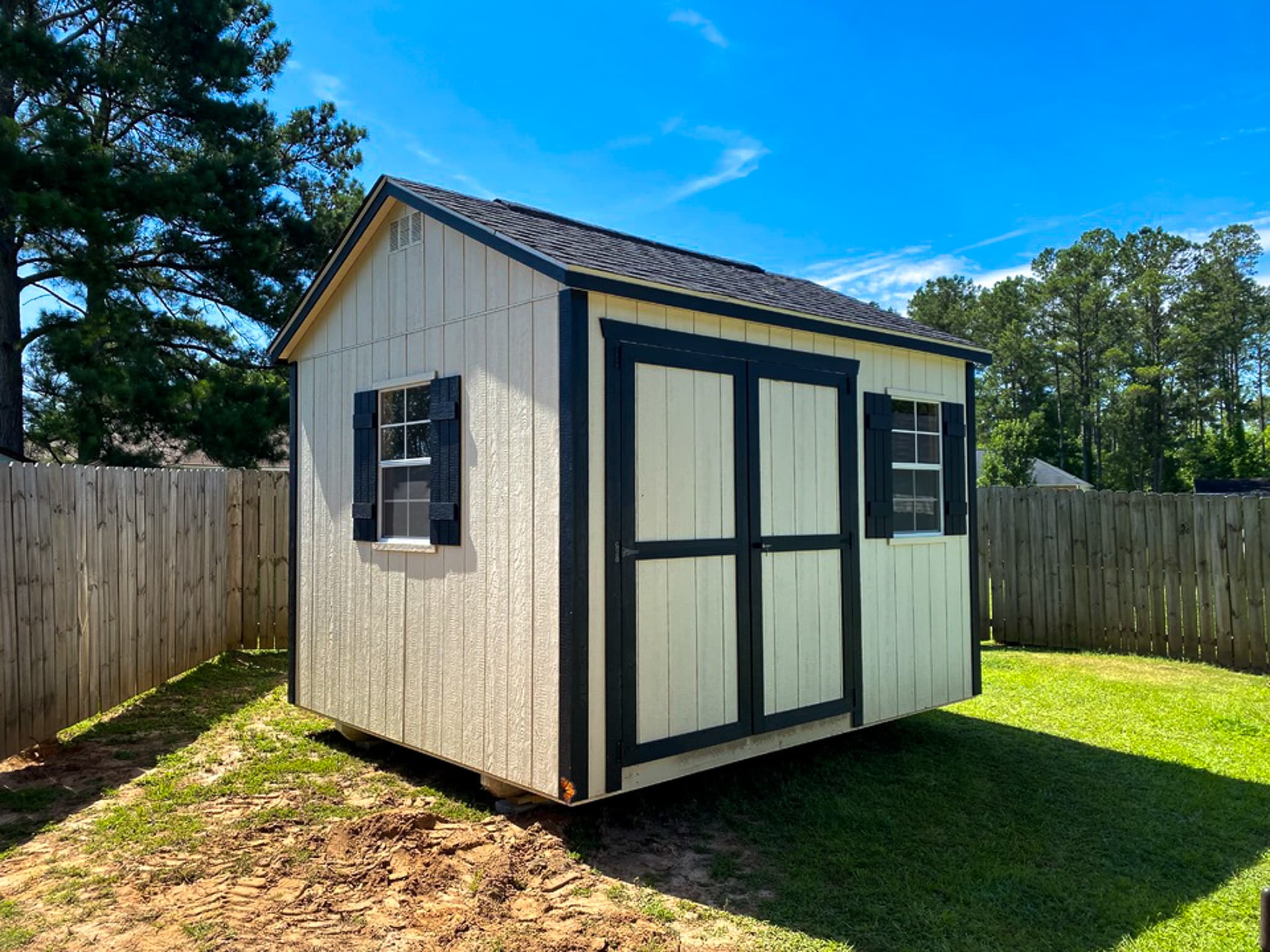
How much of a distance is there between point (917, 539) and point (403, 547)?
3412 millimetres

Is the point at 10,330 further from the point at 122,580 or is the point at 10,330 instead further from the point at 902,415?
the point at 902,415

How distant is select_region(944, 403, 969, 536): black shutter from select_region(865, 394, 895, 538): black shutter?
A: 0.71 metres

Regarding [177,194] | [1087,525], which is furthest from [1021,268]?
Answer: [177,194]

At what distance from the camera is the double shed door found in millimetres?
4035

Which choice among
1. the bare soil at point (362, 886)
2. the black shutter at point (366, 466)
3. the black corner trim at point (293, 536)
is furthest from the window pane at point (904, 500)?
the black corner trim at point (293, 536)

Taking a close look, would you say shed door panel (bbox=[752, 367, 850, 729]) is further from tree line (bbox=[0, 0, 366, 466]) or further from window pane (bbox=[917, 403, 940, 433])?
tree line (bbox=[0, 0, 366, 466])

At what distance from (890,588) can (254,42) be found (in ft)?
40.4

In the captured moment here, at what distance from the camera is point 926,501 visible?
19.1 ft

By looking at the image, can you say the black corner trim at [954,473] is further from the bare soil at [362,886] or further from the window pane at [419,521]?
the window pane at [419,521]

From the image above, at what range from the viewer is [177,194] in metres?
10.1

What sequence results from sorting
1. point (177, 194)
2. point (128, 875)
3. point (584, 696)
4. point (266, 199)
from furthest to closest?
point (266, 199) < point (177, 194) < point (584, 696) < point (128, 875)

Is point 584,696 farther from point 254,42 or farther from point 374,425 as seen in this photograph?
point 254,42

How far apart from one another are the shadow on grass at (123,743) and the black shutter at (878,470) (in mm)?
4819

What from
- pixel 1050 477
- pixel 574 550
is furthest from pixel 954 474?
pixel 1050 477
